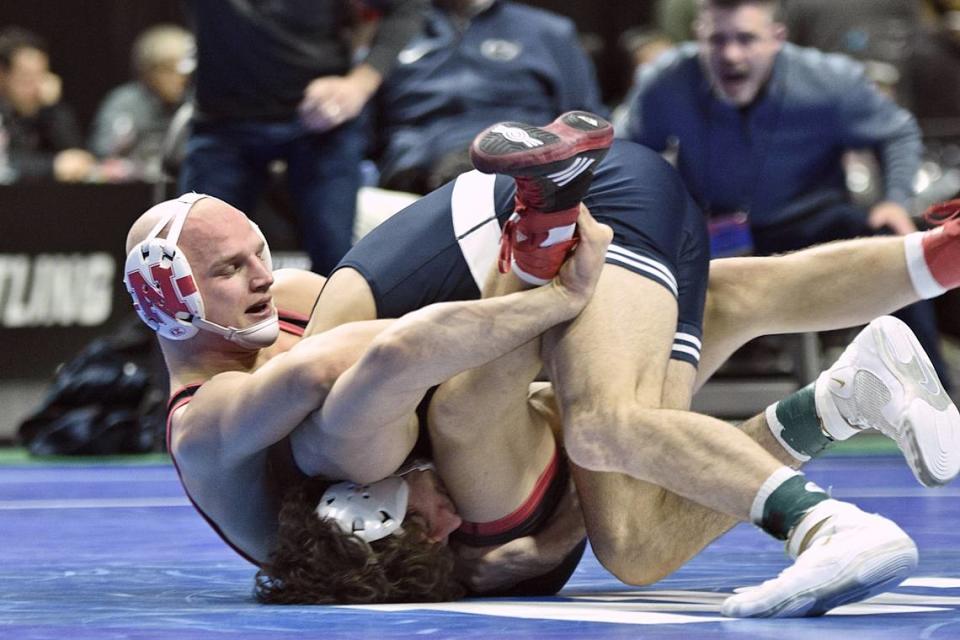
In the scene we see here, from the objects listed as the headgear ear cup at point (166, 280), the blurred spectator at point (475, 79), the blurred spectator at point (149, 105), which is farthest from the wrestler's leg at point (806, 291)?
the blurred spectator at point (149, 105)

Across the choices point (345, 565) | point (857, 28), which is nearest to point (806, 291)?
point (345, 565)

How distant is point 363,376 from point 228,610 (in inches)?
21.3

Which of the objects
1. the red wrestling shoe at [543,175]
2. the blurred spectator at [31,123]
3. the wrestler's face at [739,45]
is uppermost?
the red wrestling shoe at [543,175]

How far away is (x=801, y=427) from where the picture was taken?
374cm

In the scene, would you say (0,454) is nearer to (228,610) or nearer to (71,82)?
(228,610)

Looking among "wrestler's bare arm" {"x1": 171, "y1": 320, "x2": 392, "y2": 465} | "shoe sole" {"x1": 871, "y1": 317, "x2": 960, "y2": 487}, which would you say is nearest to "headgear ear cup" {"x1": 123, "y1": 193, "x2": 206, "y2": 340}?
"wrestler's bare arm" {"x1": 171, "y1": 320, "x2": 392, "y2": 465}

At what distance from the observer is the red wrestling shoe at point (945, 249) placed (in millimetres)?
3853

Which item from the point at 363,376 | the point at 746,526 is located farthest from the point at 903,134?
the point at 363,376

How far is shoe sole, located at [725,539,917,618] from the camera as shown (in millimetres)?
2953

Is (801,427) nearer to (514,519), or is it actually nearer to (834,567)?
(514,519)

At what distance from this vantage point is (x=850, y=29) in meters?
8.95

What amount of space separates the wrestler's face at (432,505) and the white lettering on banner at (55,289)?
4769 millimetres

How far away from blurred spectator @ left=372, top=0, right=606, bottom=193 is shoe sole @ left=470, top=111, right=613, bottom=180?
12.5 ft

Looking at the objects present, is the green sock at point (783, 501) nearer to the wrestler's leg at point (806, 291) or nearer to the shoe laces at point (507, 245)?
the shoe laces at point (507, 245)
